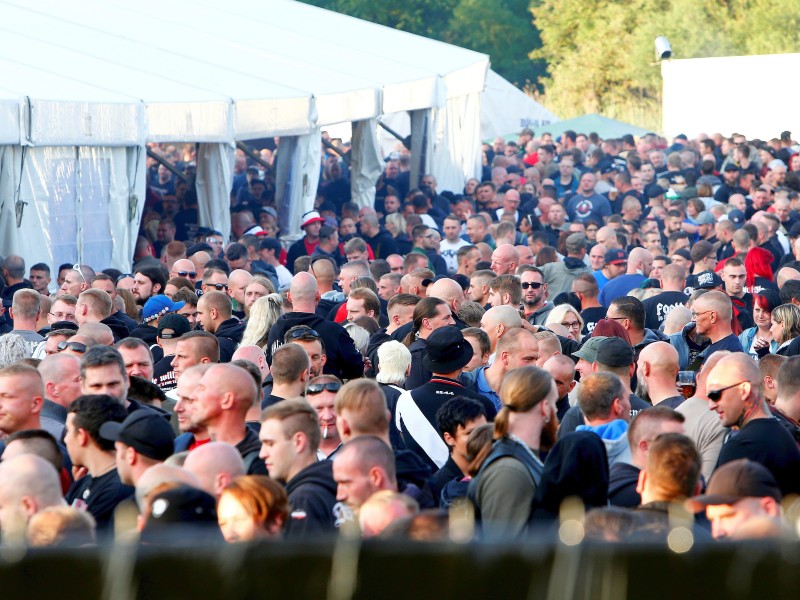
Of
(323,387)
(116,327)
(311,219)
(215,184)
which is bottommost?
(323,387)

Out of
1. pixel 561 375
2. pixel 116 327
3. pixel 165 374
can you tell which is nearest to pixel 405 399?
pixel 561 375

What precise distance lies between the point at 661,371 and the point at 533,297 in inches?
138

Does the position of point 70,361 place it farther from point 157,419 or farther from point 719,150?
point 719,150

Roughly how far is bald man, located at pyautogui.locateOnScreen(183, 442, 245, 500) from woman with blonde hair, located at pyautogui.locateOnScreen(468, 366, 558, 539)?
932mm

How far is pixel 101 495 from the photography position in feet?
17.4

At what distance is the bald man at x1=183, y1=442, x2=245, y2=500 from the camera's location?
4652 millimetres

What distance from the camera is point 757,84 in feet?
111

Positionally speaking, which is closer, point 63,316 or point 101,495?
point 101,495

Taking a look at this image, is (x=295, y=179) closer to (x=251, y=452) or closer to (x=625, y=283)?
(x=625, y=283)

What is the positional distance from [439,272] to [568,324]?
4.74 metres

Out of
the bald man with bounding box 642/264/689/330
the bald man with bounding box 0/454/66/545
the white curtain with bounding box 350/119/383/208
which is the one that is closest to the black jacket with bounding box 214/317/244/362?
the bald man with bounding box 642/264/689/330

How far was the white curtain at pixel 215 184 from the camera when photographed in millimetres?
15336

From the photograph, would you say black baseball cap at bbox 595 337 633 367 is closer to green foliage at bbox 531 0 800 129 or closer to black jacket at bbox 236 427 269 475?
black jacket at bbox 236 427 269 475

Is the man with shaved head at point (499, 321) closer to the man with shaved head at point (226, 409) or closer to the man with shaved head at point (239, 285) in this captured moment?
the man with shaved head at point (239, 285)
